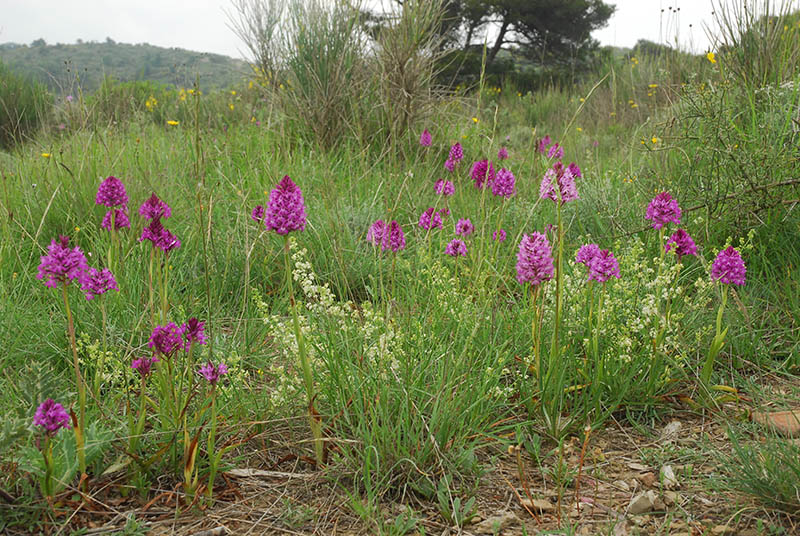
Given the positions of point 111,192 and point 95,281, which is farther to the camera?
point 111,192

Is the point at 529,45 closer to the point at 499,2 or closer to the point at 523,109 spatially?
the point at 499,2

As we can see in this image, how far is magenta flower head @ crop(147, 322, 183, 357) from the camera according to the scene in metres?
1.56

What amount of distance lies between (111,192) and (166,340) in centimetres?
89

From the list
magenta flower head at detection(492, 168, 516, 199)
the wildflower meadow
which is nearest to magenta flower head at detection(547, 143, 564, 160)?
the wildflower meadow

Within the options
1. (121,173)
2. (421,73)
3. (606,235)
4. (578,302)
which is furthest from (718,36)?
(121,173)

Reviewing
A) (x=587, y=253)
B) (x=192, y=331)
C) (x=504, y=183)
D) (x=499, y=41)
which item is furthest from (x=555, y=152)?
(x=499, y=41)

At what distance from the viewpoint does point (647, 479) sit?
186 cm

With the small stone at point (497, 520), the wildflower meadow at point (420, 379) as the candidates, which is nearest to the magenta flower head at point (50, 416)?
the wildflower meadow at point (420, 379)

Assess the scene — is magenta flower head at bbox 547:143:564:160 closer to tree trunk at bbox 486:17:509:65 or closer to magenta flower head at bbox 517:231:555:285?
magenta flower head at bbox 517:231:555:285

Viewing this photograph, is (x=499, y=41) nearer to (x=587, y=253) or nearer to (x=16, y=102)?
(x=16, y=102)

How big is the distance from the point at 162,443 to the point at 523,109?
441 inches

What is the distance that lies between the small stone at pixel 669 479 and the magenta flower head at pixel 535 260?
28.3 inches

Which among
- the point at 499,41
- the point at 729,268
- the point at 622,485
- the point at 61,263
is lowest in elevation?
the point at 622,485

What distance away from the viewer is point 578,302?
2361 mm
